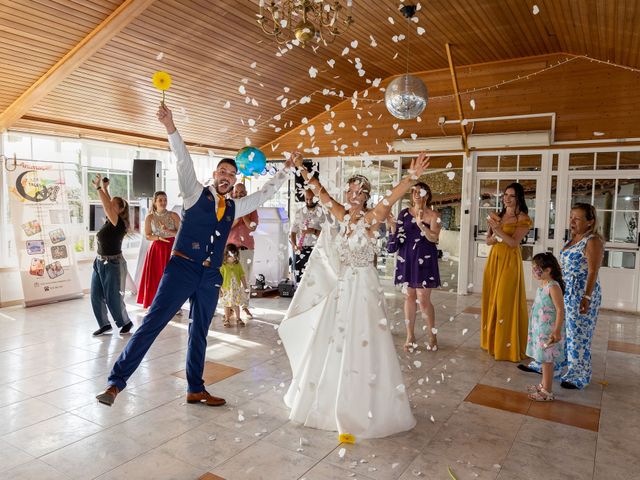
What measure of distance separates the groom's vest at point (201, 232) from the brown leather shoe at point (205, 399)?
97 cm

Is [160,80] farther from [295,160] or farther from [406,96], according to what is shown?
[406,96]

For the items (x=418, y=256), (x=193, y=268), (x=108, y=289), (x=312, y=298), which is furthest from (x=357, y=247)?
(x=108, y=289)

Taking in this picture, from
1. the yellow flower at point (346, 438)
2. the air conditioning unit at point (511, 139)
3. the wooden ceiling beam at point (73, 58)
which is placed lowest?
the yellow flower at point (346, 438)

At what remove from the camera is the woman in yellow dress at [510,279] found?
4727 millimetres

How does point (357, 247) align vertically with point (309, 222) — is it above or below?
below

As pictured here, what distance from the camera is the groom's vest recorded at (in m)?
3.26

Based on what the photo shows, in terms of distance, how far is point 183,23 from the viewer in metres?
5.82

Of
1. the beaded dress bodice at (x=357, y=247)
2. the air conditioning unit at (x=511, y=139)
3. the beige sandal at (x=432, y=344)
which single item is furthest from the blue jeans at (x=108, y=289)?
the air conditioning unit at (x=511, y=139)

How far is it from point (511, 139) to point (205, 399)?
6.71m

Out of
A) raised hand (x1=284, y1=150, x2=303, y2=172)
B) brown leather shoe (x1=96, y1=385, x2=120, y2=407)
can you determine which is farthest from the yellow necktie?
Answer: brown leather shoe (x1=96, y1=385, x2=120, y2=407)

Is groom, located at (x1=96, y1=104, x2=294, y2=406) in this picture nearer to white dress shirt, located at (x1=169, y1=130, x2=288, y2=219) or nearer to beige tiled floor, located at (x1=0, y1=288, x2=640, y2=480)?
white dress shirt, located at (x1=169, y1=130, x2=288, y2=219)

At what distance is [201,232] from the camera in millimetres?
3291

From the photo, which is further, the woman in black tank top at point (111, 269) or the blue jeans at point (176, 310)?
the woman in black tank top at point (111, 269)

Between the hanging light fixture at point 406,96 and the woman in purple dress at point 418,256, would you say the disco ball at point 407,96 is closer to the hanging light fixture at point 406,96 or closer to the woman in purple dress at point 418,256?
the hanging light fixture at point 406,96
